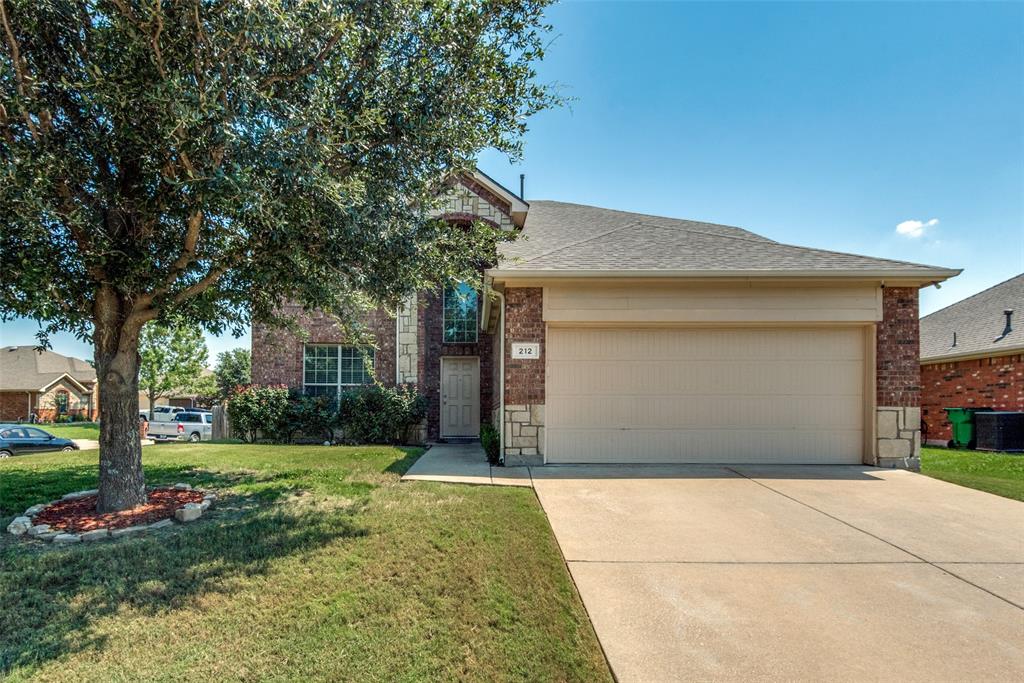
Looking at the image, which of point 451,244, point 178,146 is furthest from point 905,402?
point 178,146

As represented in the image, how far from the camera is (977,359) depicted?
13273 millimetres

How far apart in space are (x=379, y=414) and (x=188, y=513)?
6911mm

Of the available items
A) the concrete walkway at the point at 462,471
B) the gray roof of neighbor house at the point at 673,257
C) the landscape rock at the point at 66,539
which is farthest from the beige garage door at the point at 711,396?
the landscape rock at the point at 66,539

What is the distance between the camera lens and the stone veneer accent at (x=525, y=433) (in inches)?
314

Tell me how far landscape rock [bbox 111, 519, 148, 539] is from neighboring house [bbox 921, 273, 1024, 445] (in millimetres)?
17041

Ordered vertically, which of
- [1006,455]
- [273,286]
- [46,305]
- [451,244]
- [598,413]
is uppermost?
[451,244]

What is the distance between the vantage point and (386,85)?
5.12 m

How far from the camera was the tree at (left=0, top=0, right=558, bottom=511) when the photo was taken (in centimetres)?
413

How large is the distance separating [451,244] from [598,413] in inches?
151

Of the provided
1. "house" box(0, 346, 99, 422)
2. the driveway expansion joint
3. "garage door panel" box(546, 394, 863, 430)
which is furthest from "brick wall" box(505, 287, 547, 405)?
"house" box(0, 346, 99, 422)

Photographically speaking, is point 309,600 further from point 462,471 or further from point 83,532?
point 462,471

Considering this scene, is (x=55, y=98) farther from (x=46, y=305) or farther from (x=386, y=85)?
(x=386, y=85)

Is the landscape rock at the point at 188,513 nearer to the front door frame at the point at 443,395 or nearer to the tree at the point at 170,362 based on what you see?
the front door frame at the point at 443,395

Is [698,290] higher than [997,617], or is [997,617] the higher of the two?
[698,290]
